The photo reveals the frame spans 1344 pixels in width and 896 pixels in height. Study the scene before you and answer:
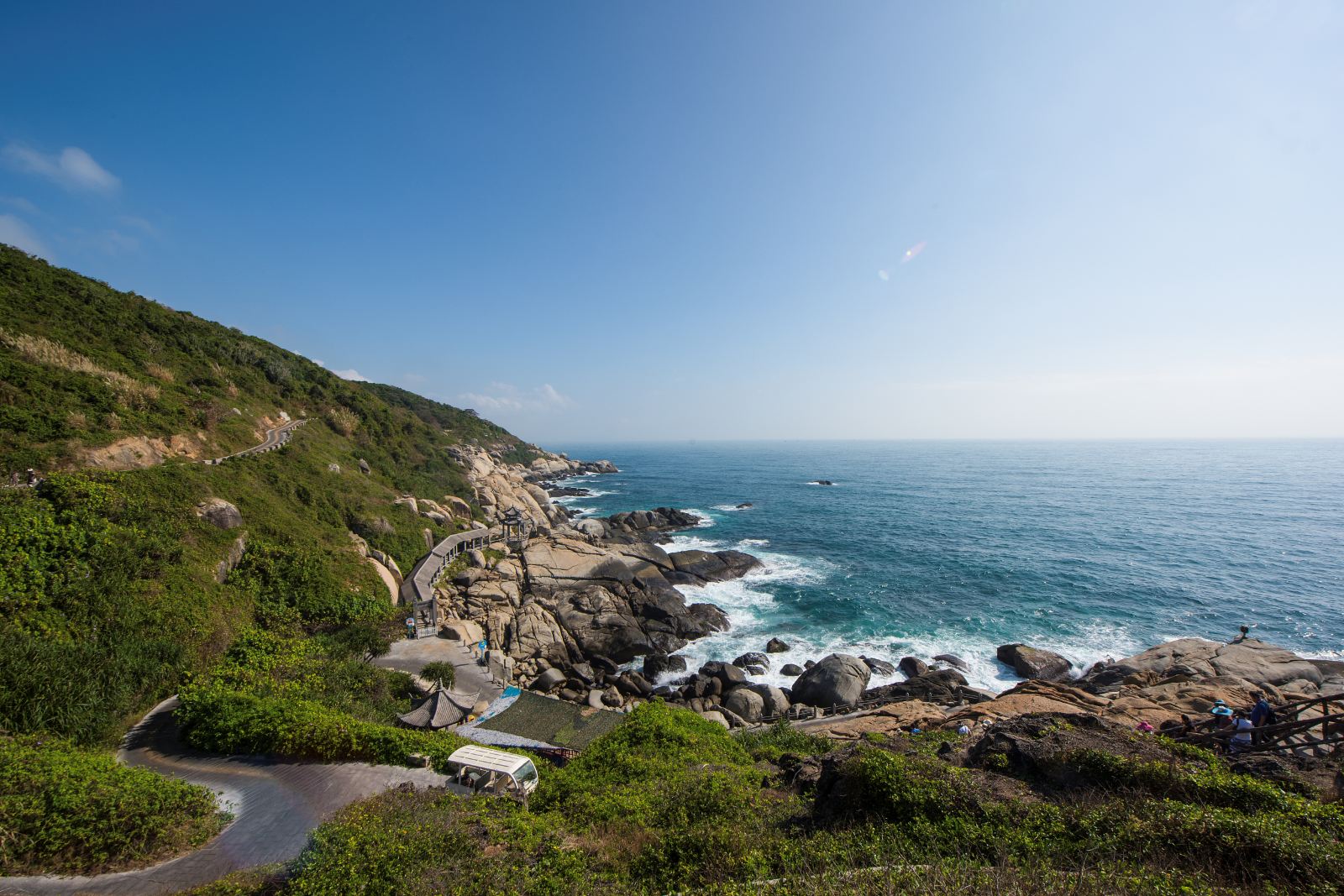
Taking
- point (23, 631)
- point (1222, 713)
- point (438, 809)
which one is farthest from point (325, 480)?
point (1222, 713)

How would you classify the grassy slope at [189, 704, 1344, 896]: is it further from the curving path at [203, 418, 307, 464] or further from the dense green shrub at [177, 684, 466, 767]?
the curving path at [203, 418, 307, 464]

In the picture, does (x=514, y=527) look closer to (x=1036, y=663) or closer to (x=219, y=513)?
(x=219, y=513)

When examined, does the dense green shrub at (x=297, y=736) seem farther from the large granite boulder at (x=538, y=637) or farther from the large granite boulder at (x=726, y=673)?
the large granite boulder at (x=726, y=673)

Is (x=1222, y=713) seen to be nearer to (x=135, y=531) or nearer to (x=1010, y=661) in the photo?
(x=1010, y=661)

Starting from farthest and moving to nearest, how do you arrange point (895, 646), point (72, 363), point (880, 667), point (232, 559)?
1. point (895, 646)
2. point (880, 667)
3. point (72, 363)
4. point (232, 559)

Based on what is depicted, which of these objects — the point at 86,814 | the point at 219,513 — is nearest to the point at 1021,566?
the point at 86,814

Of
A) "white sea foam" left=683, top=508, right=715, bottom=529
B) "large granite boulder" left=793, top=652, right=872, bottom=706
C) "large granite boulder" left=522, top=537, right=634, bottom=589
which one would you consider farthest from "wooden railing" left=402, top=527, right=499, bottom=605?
"white sea foam" left=683, top=508, right=715, bottom=529
